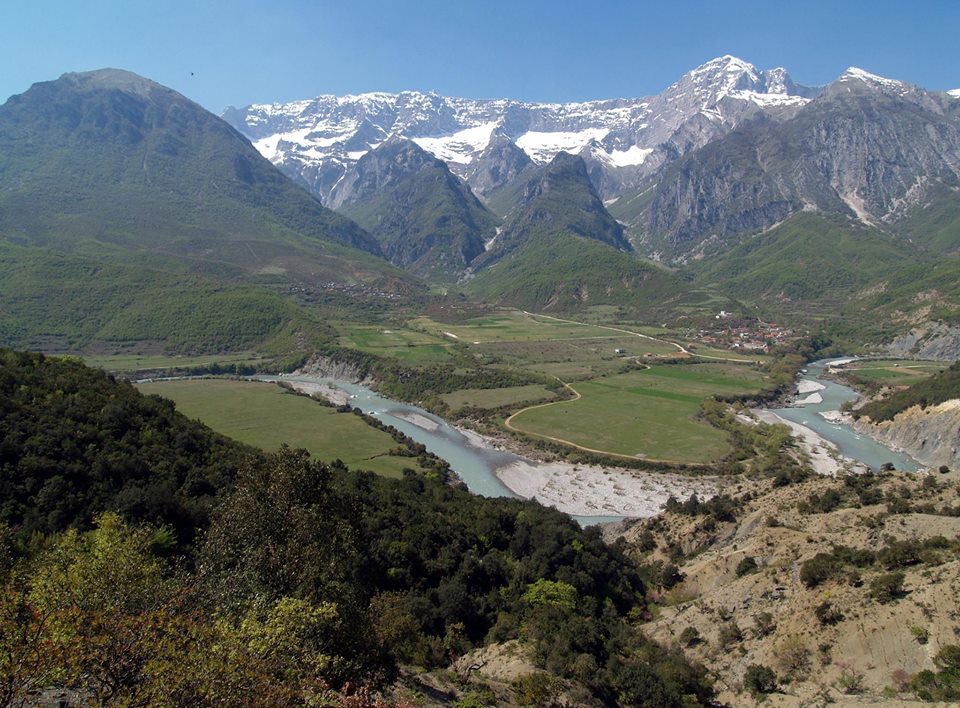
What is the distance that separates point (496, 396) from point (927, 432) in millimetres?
68032

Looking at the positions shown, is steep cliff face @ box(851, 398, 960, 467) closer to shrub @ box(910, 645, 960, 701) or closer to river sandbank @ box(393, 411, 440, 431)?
shrub @ box(910, 645, 960, 701)

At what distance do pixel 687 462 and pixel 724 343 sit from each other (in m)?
110

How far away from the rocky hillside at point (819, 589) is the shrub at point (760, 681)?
5 cm

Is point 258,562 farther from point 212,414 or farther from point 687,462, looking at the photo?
point 212,414

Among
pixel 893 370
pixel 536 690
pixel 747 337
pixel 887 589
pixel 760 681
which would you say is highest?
pixel 747 337

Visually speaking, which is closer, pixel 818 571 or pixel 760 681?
pixel 760 681

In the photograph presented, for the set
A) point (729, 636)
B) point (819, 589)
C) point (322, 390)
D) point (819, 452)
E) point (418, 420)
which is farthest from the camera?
point (322, 390)

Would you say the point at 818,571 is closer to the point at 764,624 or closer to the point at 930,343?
the point at 764,624

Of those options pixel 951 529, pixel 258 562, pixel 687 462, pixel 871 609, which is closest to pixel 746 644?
pixel 871 609

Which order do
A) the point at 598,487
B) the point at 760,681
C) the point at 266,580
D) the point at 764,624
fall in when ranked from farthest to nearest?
the point at 598,487, the point at 764,624, the point at 760,681, the point at 266,580

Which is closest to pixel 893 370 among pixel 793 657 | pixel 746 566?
pixel 746 566

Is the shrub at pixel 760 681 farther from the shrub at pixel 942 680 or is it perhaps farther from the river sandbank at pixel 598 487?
the river sandbank at pixel 598 487

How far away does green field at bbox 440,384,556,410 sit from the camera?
374 feet

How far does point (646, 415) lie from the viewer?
10319cm
